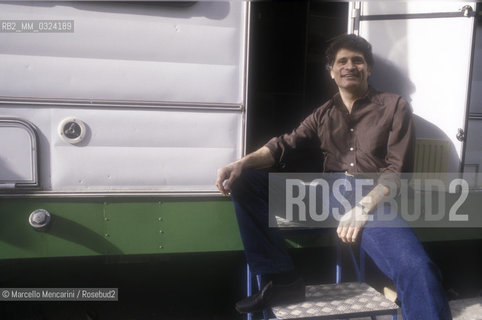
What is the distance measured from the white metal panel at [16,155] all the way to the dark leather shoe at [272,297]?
1.35 metres

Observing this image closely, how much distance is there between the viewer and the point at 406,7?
119 inches

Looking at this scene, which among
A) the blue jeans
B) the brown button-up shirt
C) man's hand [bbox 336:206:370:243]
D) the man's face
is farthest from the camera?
the man's face

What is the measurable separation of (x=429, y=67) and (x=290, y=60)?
6.40 feet

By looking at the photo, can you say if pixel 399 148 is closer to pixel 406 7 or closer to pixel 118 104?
pixel 406 7

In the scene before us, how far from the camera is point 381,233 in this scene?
7.53ft

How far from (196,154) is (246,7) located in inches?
35.9

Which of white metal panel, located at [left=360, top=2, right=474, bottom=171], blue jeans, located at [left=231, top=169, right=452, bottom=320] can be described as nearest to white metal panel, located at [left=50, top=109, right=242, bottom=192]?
blue jeans, located at [left=231, top=169, right=452, bottom=320]

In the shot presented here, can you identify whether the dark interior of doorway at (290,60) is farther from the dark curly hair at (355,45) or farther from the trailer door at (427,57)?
the dark curly hair at (355,45)

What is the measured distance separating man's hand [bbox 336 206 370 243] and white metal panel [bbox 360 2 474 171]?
1.05 m

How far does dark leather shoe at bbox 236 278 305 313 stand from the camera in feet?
7.69

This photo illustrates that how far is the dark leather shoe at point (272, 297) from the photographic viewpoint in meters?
2.34

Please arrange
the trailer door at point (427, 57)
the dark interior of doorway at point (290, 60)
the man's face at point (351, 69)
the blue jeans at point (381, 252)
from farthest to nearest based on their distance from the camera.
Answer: the dark interior of doorway at point (290, 60) → the trailer door at point (427, 57) → the man's face at point (351, 69) → the blue jeans at point (381, 252)

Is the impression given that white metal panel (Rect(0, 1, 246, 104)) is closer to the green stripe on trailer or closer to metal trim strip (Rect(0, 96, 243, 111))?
metal trim strip (Rect(0, 96, 243, 111))

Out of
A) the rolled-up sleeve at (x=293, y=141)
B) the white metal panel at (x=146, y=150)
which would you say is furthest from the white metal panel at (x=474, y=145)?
the white metal panel at (x=146, y=150)
